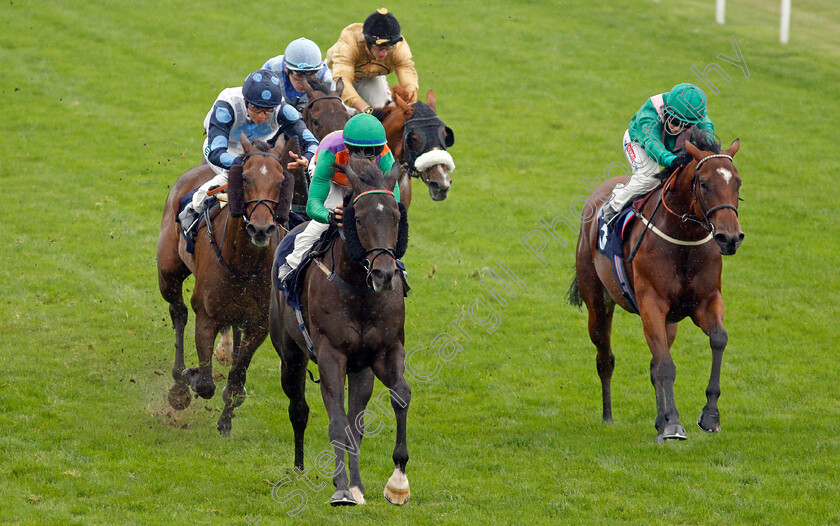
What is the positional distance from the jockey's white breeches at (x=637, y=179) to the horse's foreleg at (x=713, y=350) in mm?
1211

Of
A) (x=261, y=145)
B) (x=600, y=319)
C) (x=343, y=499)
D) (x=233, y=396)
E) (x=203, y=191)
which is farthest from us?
(x=600, y=319)

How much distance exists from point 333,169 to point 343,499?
228cm

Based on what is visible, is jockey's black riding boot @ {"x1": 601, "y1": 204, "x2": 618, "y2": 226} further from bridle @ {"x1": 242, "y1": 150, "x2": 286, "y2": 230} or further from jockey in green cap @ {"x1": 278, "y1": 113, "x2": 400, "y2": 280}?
bridle @ {"x1": 242, "y1": 150, "x2": 286, "y2": 230}

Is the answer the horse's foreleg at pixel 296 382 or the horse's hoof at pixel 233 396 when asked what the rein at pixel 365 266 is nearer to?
the horse's foreleg at pixel 296 382

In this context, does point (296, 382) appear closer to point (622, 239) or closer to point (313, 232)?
point (313, 232)

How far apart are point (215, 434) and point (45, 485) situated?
1.78m

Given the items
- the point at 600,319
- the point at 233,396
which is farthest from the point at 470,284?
the point at 233,396

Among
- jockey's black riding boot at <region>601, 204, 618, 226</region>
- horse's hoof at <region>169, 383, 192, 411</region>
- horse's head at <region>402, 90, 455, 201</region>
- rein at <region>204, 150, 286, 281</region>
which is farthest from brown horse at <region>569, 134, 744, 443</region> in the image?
horse's hoof at <region>169, 383, 192, 411</region>

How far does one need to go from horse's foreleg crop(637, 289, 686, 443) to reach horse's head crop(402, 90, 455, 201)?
2.08 metres

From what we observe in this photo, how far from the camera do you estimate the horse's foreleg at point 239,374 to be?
27.6ft

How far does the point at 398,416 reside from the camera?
6.18 metres

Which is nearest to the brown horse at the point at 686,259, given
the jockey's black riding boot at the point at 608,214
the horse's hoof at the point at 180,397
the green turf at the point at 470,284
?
the jockey's black riding boot at the point at 608,214

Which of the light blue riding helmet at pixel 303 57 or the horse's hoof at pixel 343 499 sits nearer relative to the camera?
the horse's hoof at pixel 343 499

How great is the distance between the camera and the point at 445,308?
491 inches
